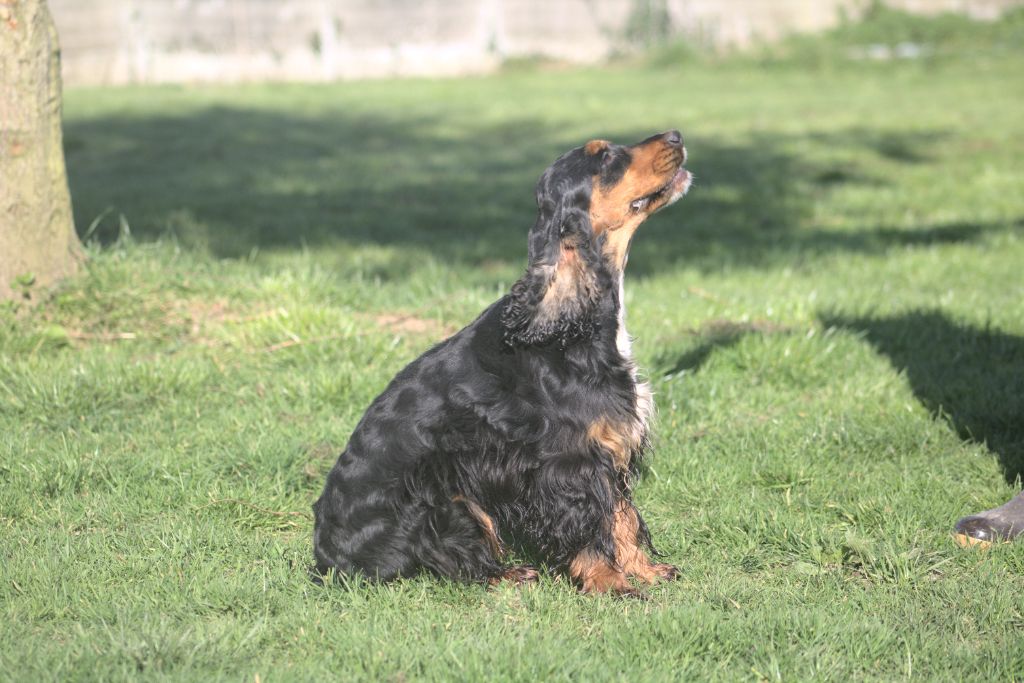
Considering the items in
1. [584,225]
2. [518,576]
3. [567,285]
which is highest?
[584,225]

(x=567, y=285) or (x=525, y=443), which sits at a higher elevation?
(x=567, y=285)

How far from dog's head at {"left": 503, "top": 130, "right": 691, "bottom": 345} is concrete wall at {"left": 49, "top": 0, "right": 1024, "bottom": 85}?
18972 mm

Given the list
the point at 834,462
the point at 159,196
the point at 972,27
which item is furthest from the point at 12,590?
the point at 972,27

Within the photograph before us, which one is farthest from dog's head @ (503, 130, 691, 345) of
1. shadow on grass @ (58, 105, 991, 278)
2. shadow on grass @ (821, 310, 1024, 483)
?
shadow on grass @ (58, 105, 991, 278)

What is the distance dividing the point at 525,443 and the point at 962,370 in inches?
111

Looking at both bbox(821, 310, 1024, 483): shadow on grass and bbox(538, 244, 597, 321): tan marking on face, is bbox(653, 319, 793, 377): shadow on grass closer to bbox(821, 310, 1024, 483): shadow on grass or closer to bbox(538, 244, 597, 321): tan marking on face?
bbox(821, 310, 1024, 483): shadow on grass

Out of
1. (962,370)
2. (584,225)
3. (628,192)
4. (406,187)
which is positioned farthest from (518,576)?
(406,187)

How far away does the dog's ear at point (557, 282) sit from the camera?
3.78 m

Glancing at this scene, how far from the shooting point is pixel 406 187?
11.0 meters

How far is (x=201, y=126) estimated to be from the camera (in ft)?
49.3

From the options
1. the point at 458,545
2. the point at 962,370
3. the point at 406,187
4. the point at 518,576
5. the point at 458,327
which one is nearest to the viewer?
the point at 458,545

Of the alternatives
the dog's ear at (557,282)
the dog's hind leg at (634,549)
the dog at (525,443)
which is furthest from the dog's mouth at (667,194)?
the dog's hind leg at (634,549)

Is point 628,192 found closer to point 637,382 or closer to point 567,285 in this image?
point 567,285

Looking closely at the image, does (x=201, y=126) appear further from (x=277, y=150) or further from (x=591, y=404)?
(x=591, y=404)
